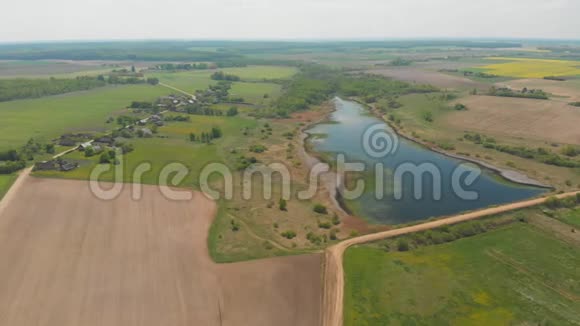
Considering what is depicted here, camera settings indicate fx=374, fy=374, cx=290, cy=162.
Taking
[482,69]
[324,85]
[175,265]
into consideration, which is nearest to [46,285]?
[175,265]

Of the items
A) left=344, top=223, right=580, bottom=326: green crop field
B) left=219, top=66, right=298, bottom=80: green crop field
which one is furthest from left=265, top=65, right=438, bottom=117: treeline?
left=344, top=223, right=580, bottom=326: green crop field

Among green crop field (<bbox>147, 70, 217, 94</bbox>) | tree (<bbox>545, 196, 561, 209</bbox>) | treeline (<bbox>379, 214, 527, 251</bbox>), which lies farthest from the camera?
green crop field (<bbox>147, 70, 217, 94</bbox>)

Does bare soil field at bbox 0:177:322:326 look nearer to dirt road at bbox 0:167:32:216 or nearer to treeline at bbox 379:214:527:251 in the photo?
dirt road at bbox 0:167:32:216

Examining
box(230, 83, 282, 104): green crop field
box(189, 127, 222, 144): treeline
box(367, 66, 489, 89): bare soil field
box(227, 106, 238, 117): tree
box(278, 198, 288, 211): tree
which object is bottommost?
box(278, 198, 288, 211): tree

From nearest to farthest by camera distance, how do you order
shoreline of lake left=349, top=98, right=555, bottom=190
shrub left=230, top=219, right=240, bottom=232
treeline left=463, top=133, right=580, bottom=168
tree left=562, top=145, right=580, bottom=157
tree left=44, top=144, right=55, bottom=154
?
1. shrub left=230, top=219, right=240, bottom=232
2. shoreline of lake left=349, top=98, right=555, bottom=190
3. treeline left=463, top=133, right=580, bottom=168
4. tree left=562, top=145, right=580, bottom=157
5. tree left=44, top=144, right=55, bottom=154

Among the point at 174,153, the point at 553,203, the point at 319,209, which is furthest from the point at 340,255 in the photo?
the point at 174,153

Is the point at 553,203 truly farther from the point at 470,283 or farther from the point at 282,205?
the point at 282,205

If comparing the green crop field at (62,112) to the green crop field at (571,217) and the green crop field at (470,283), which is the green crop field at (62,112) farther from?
the green crop field at (571,217)
